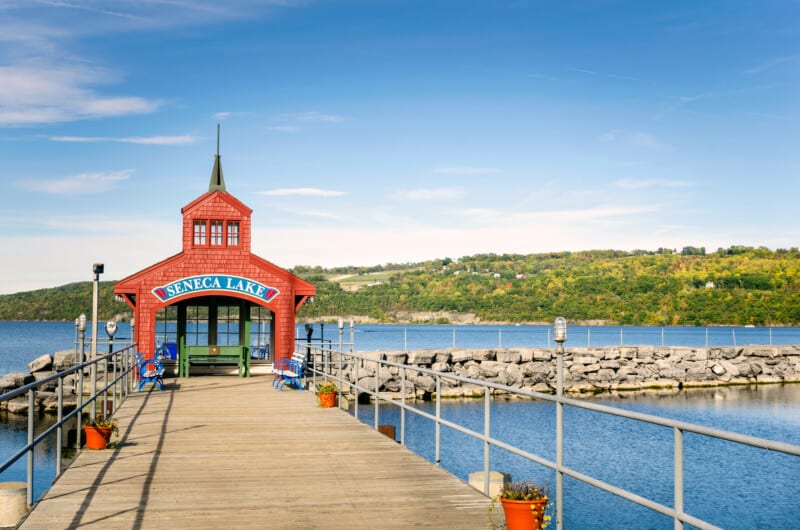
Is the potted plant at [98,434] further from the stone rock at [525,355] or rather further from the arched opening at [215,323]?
the stone rock at [525,355]

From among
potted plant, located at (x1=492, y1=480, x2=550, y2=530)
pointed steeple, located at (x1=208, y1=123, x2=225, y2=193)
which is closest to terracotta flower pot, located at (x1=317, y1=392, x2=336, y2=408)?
potted plant, located at (x1=492, y1=480, x2=550, y2=530)

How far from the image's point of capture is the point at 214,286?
74.5 ft

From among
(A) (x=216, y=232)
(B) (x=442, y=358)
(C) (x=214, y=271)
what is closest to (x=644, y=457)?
(C) (x=214, y=271)

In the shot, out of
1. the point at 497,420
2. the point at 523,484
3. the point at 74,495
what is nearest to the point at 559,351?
the point at 523,484

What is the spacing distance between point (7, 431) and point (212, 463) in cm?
2051

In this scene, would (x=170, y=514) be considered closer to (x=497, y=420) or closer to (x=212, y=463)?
(x=212, y=463)

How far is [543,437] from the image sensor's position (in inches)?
993

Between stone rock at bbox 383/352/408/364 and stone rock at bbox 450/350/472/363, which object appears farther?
stone rock at bbox 450/350/472/363

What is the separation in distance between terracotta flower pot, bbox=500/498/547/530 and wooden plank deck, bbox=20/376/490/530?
2.29 ft

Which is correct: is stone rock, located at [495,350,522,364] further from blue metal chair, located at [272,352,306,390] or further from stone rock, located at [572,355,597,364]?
blue metal chair, located at [272,352,306,390]

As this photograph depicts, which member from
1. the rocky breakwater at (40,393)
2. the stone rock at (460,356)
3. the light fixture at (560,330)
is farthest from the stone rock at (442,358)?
the light fixture at (560,330)

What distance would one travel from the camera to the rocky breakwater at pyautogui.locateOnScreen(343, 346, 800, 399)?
3331cm

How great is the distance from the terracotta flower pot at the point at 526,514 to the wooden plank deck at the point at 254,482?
70 centimetres

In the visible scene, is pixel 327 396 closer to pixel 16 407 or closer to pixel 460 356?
pixel 460 356
